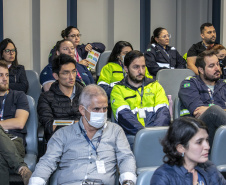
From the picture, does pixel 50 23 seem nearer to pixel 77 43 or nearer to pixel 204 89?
pixel 77 43

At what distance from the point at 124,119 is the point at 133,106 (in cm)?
22

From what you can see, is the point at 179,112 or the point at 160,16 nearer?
the point at 179,112

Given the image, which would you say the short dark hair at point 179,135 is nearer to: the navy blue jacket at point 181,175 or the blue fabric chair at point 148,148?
the navy blue jacket at point 181,175

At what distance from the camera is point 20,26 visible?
652cm

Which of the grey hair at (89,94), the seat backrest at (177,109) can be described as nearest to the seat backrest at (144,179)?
the grey hair at (89,94)

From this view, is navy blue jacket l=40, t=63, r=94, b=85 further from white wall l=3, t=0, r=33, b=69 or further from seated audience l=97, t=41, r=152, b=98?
white wall l=3, t=0, r=33, b=69

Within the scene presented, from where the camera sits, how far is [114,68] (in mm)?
5320

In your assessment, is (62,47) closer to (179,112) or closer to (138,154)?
(179,112)

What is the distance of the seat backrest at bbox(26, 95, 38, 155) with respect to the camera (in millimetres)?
3830

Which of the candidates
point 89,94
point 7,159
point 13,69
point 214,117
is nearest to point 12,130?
point 7,159

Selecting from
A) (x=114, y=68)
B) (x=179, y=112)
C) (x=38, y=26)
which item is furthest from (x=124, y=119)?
(x=38, y=26)

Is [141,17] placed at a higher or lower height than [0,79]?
higher

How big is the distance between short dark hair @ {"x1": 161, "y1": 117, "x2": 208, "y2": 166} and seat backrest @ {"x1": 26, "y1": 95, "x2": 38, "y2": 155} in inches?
66.8

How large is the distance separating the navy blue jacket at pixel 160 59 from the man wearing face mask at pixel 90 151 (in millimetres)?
2648
